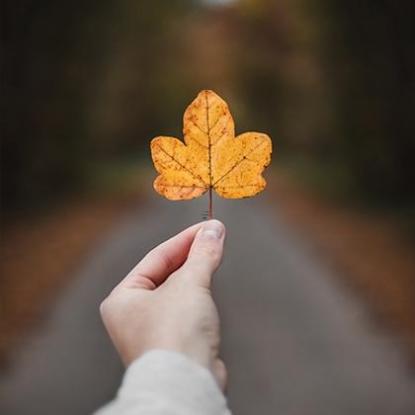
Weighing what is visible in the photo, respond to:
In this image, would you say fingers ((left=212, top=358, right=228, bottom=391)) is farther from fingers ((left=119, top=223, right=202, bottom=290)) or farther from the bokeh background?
the bokeh background

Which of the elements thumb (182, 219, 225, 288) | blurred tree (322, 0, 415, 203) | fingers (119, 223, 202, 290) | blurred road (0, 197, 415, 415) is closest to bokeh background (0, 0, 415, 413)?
blurred tree (322, 0, 415, 203)

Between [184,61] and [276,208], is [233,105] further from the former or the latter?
[276,208]

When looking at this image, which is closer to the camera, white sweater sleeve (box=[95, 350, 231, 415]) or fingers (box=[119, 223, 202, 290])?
white sweater sleeve (box=[95, 350, 231, 415])

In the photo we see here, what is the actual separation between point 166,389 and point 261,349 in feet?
14.5

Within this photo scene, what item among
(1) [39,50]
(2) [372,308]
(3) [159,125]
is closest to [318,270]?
(2) [372,308]

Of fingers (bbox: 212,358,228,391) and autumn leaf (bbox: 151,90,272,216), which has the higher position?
autumn leaf (bbox: 151,90,272,216)

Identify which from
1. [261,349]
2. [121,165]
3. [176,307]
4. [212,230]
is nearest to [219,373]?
[176,307]

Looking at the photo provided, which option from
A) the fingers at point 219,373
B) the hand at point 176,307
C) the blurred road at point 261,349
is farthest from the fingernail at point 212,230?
the blurred road at point 261,349

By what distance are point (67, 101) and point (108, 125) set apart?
19.7ft

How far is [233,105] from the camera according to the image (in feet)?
60.6

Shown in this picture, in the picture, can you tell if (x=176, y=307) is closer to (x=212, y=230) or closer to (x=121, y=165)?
(x=212, y=230)

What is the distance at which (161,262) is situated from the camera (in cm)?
112

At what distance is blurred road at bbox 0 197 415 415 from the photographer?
172 inches

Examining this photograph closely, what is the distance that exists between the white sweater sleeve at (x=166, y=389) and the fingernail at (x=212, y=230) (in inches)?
8.3
